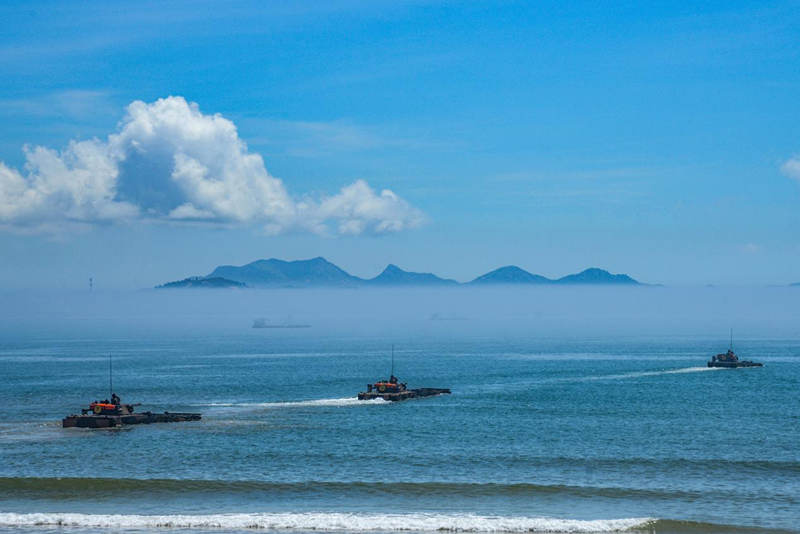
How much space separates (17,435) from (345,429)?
3065 cm

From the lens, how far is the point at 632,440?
78000 mm

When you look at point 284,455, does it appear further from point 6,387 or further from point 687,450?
point 6,387

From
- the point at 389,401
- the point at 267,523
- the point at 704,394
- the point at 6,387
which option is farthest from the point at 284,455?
the point at 6,387

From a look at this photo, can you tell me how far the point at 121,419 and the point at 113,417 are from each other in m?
1.01

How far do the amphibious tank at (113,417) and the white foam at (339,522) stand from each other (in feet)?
130

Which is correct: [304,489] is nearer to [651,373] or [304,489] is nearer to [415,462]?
[415,462]

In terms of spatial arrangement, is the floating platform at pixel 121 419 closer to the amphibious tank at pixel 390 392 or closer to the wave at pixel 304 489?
the amphibious tank at pixel 390 392

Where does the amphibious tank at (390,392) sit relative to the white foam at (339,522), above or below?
above

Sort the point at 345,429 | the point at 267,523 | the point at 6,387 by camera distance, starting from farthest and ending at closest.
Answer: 1. the point at 6,387
2. the point at 345,429
3. the point at 267,523

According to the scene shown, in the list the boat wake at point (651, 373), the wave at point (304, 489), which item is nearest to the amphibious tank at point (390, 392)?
the boat wake at point (651, 373)

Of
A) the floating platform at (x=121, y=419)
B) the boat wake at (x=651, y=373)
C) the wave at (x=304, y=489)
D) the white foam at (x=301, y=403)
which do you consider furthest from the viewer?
the boat wake at (x=651, y=373)

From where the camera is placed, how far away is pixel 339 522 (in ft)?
158

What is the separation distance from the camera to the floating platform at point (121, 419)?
8881cm

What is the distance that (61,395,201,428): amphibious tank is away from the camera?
88875mm
